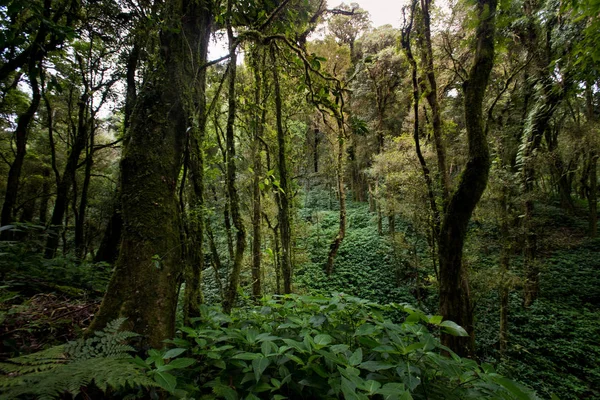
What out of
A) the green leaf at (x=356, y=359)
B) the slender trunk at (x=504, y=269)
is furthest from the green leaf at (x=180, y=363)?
the slender trunk at (x=504, y=269)

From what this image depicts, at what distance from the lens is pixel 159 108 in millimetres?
1975

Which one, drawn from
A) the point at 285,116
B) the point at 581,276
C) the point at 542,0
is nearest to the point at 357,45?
the point at 542,0

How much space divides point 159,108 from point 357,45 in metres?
17.0

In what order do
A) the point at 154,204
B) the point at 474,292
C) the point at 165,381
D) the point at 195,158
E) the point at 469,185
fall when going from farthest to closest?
the point at 474,292 < the point at 469,185 < the point at 195,158 < the point at 154,204 < the point at 165,381

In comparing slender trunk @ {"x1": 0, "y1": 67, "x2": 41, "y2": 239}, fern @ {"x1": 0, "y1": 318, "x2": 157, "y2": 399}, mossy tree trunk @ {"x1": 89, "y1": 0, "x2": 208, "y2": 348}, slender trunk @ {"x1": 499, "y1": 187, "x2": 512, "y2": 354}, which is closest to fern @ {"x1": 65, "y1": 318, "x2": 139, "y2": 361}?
fern @ {"x1": 0, "y1": 318, "x2": 157, "y2": 399}

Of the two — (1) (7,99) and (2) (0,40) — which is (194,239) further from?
(1) (7,99)

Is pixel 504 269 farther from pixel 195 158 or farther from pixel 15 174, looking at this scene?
pixel 15 174

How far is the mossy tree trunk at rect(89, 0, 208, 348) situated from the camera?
1.64 meters

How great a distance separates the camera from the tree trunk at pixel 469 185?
11.4ft

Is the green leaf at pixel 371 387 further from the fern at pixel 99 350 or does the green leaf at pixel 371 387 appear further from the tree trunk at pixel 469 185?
the tree trunk at pixel 469 185

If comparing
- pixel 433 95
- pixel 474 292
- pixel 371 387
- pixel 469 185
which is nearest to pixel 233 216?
pixel 371 387

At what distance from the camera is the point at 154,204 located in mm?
1853

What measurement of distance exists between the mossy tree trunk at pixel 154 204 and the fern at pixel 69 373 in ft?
1.40

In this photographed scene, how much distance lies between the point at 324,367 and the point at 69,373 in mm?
1083
